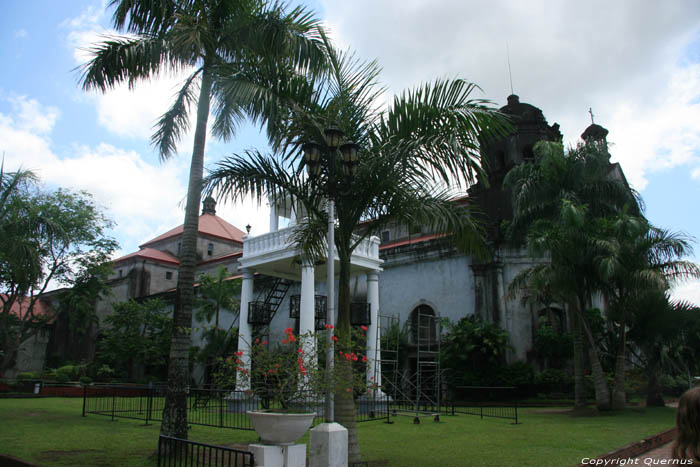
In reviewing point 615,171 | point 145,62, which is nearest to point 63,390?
point 145,62

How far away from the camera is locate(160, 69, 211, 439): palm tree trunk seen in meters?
9.64

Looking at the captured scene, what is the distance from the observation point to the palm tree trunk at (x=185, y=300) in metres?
9.64

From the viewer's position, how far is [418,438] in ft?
39.9

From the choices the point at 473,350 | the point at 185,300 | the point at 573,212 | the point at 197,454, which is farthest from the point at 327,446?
the point at 473,350

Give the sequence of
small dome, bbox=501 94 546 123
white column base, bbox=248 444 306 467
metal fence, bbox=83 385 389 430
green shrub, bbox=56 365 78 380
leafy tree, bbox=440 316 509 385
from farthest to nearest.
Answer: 1. green shrub, bbox=56 365 78 380
2. small dome, bbox=501 94 546 123
3. leafy tree, bbox=440 316 509 385
4. metal fence, bbox=83 385 389 430
5. white column base, bbox=248 444 306 467

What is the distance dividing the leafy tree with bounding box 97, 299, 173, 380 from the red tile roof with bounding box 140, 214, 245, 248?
39.4 ft

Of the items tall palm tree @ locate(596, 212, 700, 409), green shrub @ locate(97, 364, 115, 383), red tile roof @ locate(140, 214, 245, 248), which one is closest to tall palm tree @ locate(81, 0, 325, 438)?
tall palm tree @ locate(596, 212, 700, 409)

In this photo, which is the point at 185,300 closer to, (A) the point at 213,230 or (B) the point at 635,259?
(B) the point at 635,259

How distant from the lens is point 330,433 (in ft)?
23.5

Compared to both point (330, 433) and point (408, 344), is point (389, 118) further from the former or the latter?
point (408, 344)

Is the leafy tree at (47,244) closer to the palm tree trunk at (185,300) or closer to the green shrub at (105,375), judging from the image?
the green shrub at (105,375)

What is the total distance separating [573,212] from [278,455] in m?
13.7

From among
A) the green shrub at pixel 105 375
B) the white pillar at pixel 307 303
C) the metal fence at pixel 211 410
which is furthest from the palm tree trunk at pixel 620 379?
the green shrub at pixel 105 375

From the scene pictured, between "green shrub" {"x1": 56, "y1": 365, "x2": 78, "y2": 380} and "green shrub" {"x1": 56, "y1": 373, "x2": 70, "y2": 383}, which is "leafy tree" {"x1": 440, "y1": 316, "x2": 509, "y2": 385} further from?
"green shrub" {"x1": 56, "y1": 365, "x2": 78, "y2": 380}
